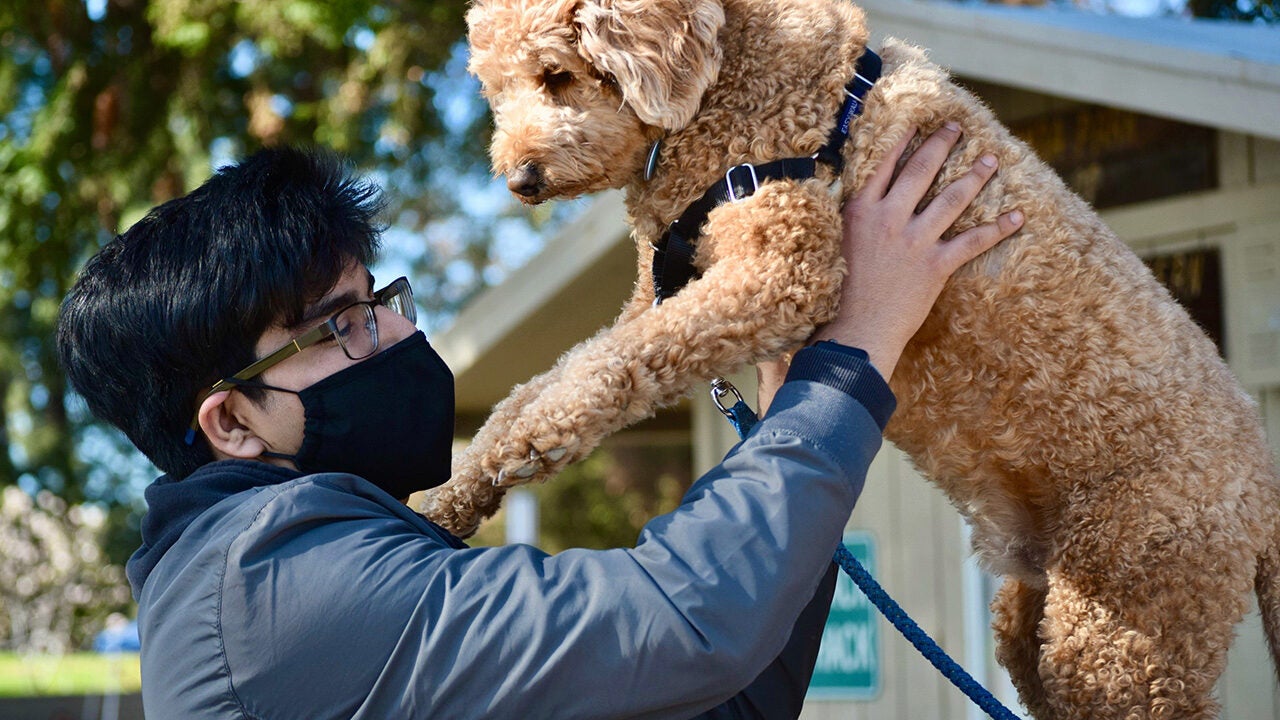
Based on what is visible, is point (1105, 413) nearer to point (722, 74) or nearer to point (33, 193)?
point (722, 74)

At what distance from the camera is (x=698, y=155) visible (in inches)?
86.7

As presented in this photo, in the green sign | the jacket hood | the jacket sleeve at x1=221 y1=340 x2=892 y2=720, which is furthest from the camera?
the green sign

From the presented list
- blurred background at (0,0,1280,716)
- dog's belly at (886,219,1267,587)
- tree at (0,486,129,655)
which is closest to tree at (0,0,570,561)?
blurred background at (0,0,1280,716)

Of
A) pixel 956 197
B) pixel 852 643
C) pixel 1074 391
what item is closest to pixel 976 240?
pixel 956 197

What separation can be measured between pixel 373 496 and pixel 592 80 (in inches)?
36.1

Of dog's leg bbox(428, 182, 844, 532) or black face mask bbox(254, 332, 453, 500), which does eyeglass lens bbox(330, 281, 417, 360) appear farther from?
dog's leg bbox(428, 182, 844, 532)

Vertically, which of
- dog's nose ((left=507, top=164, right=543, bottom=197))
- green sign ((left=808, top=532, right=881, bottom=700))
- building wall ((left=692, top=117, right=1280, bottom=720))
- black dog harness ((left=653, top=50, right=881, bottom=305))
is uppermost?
dog's nose ((left=507, top=164, right=543, bottom=197))

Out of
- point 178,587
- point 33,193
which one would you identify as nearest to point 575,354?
point 178,587

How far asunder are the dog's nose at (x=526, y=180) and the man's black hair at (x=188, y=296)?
323mm

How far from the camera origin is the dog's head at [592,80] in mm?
2107

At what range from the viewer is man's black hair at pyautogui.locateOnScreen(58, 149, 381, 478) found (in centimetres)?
187

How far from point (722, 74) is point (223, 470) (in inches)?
46.7

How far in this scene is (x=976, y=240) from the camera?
6.78 feet

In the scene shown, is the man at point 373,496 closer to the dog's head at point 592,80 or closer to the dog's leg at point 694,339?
the dog's leg at point 694,339
